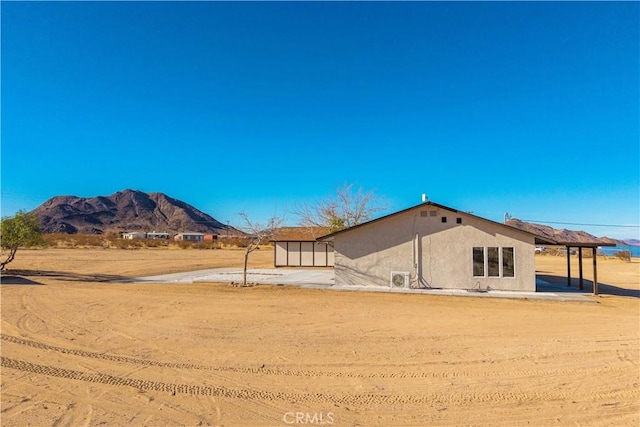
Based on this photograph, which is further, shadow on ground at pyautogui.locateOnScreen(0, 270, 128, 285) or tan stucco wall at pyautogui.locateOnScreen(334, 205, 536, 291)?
shadow on ground at pyautogui.locateOnScreen(0, 270, 128, 285)

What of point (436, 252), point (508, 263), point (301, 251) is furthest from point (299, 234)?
point (508, 263)

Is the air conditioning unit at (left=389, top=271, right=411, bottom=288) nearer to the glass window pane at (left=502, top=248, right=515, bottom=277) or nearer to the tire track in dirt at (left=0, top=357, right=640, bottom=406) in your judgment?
the glass window pane at (left=502, top=248, right=515, bottom=277)

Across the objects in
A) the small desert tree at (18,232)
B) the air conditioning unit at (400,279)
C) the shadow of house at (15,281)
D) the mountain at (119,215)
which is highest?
the mountain at (119,215)

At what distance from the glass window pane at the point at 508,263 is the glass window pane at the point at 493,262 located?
219 mm

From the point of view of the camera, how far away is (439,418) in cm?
459

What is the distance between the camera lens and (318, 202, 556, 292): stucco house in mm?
16094

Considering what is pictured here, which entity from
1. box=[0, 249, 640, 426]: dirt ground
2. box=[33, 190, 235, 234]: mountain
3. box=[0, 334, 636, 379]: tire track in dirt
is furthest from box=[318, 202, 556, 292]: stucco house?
box=[33, 190, 235, 234]: mountain

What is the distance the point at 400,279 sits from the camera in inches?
669

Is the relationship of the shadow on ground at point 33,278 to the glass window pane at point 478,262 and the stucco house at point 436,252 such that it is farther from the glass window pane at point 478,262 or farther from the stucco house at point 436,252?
the glass window pane at point 478,262

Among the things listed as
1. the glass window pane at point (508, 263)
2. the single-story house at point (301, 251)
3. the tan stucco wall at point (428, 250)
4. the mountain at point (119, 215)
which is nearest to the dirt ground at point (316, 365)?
the glass window pane at point (508, 263)

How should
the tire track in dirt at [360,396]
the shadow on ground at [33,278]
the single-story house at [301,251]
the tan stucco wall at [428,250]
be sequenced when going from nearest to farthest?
the tire track in dirt at [360,396] < the tan stucco wall at [428,250] < the shadow on ground at [33,278] < the single-story house at [301,251]

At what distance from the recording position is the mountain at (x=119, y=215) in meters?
154

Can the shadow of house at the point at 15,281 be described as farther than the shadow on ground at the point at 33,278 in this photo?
No

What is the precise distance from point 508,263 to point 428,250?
3103 millimetres
